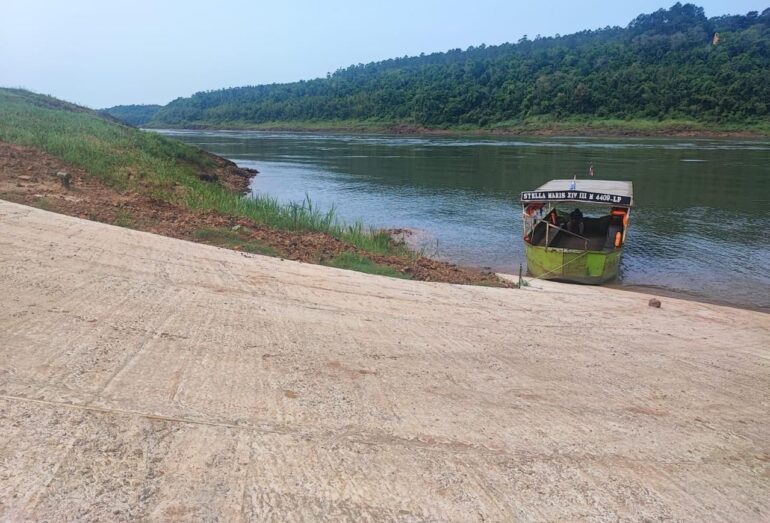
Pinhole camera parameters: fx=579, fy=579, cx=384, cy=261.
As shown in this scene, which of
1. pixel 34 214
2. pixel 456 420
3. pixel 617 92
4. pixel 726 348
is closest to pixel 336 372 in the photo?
pixel 456 420

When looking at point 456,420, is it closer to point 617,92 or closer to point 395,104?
point 617,92

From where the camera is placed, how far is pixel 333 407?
443 centimetres

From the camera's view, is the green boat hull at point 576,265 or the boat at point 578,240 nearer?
the green boat hull at point 576,265

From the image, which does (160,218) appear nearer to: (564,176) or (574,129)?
(564,176)

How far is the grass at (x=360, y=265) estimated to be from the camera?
10.8 meters

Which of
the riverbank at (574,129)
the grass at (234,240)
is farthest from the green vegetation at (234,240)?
the riverbank at (574,129)

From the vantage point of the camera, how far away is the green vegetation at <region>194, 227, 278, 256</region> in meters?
10.7

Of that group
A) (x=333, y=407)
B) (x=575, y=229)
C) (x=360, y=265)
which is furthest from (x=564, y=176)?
(x=333, y=407)

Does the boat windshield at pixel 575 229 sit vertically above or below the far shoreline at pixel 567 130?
below

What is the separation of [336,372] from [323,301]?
246 cm

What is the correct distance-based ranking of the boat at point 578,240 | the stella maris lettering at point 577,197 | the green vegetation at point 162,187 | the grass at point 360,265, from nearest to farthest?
the grass at point 360,265 < the green vegetation at point 162,187 < the boat at point 578,240 < the stella maris lettering at point 577,197

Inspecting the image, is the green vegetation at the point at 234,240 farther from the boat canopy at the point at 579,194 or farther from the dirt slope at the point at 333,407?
the boat canopy at the point at 579,194

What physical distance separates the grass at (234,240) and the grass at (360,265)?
3.84 feet

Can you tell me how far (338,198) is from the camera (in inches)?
1203
